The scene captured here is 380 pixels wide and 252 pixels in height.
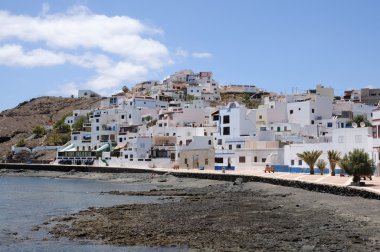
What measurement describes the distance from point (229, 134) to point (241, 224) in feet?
156

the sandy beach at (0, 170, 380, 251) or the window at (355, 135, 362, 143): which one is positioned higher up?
the window at (355, 135, 362, 143)

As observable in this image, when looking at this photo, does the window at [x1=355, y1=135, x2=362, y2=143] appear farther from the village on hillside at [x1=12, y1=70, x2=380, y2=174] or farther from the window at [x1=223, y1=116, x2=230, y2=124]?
the window at [x1=223, y1=116, x2=230, y2=124]

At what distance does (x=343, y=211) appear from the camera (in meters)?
24.1

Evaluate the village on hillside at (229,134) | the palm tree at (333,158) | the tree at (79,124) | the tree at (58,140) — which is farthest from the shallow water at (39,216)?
the tree at (79,124)

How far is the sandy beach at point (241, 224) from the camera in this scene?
58.1ft

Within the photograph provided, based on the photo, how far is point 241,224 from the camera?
22.2 meters

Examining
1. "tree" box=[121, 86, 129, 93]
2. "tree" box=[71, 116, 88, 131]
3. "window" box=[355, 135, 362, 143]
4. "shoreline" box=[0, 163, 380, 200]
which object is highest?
"tree" box=[121, 86, 129, 93]

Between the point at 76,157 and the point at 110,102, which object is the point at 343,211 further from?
the point at 110,102

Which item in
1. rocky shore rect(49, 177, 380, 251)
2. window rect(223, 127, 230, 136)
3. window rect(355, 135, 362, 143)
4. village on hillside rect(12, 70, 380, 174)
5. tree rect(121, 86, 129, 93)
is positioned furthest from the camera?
tree rect(121, 86, 129, 93)

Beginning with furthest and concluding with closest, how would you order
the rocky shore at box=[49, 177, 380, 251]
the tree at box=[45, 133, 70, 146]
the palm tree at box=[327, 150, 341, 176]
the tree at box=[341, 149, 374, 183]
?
the tree at box=[45, 133, 70, 146], the palm tree at box=[327, 150, 341, 176], the tree at box=[341, 149, 374, 183], the rocky shore at box=[49, 177, 380, 251]

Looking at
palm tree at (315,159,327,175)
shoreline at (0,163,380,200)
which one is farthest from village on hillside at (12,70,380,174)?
shoreline at (0,163,380,200)

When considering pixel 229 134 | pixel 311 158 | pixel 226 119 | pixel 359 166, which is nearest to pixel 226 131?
pixel 229 134

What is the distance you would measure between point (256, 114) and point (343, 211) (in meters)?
52.2

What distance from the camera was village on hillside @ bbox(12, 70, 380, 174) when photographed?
55156mm
